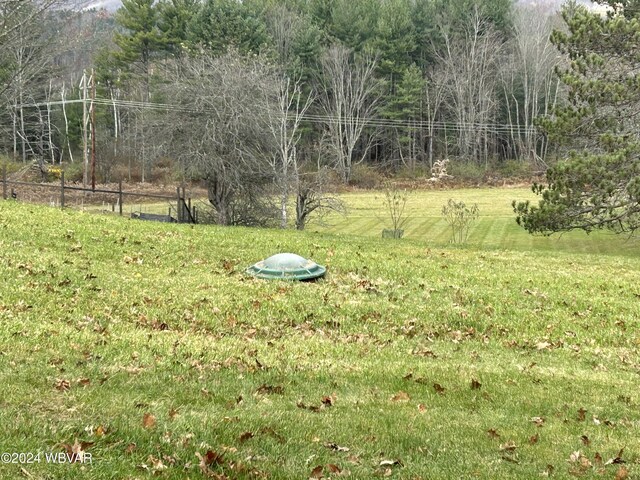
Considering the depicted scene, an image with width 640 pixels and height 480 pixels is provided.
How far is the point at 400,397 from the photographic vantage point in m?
5.74

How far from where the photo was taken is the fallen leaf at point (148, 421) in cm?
412

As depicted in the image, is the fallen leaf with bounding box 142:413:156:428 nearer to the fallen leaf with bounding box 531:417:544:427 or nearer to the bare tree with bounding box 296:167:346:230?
the fallen leaf with bounding box 531:417:544:427

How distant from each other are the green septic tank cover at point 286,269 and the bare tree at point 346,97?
43.6 meters

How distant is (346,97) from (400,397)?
181 feet

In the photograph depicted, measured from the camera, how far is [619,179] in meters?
17.2

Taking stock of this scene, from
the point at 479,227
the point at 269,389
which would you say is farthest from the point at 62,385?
the point at 479,227

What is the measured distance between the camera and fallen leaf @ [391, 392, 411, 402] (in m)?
5.67

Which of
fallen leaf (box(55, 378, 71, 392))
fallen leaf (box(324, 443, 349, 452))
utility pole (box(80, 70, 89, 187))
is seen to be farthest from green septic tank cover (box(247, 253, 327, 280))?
utility pole (box(80, 70, 89, 187))

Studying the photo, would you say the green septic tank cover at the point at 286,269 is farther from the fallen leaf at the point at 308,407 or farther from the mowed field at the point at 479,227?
the mowed field at the point at 479,227

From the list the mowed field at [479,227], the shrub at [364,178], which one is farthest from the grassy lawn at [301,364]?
the shrub at [364,178]

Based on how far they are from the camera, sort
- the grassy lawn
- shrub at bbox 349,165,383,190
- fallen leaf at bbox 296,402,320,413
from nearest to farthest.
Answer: the grassy lawn, fallen leaf at bbox 296,402,320,413, shrub at bbox 349,165,383,190

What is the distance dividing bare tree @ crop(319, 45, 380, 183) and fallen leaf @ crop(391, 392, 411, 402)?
49107 millimetres

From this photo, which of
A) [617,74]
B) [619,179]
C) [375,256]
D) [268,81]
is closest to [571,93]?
[617,74]

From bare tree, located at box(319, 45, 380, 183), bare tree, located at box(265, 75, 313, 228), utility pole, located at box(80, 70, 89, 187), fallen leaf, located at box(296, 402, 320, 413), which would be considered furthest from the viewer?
bare tree, located at box(319, 45, 380, 183)
